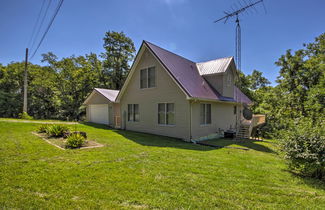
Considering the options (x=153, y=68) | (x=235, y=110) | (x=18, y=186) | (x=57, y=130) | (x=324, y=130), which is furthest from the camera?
(x=235, y=110)

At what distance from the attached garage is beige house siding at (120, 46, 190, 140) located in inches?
105

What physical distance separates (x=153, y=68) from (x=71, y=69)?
2127 centimetres

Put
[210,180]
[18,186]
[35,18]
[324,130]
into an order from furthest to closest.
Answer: [35,18] → [324,130] → [210,180] → [18,186]

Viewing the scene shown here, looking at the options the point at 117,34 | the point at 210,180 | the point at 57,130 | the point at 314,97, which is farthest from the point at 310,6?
the point at 117,34

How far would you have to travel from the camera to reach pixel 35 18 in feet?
36.4

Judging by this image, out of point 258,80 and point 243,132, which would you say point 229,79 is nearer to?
point 243,132

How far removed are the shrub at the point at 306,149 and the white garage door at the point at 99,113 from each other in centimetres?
1612

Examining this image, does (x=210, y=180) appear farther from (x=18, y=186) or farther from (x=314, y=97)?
(x=314, y=97)

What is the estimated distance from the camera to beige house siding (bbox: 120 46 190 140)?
10.5m

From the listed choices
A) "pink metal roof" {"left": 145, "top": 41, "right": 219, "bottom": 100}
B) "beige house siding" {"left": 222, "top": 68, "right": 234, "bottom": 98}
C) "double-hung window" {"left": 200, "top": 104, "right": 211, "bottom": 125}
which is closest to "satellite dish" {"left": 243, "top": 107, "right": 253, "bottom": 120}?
"beige house siding" {"left": 222, "top": 68, "right": 234, "bottom": 98}

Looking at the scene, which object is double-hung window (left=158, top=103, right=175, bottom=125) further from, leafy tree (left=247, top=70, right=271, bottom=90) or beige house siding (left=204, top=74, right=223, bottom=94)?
leafy tree (left=247, top=70, right=271, bottom=90)

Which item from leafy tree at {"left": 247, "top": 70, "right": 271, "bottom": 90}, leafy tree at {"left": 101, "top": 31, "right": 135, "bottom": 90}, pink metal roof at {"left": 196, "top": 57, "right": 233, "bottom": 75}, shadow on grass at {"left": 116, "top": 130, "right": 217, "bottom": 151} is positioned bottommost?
shadow on grass at {"left": 116, "top": 130, "right": 217, "bottom": 151}

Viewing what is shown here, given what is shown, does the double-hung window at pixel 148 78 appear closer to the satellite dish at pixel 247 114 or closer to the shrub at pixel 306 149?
the shrub at pixel 306 149

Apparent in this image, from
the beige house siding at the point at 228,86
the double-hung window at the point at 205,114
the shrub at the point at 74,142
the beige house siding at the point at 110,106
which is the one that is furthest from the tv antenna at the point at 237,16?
the beige house siding at the point at 110,106
